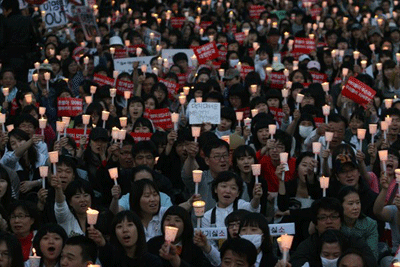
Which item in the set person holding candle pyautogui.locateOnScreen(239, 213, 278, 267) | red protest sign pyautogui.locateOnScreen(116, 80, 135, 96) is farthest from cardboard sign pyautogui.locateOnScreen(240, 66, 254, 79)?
person holding candle pyautogui.locateOnScreen(239, 213, 278, 267)

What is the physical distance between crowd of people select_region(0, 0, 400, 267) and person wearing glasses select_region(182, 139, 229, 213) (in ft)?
0.05

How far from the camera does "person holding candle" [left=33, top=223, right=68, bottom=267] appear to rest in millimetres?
6891

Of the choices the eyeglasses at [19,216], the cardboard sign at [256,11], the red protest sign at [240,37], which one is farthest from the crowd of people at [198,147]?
the cardboard sign at [256,11]

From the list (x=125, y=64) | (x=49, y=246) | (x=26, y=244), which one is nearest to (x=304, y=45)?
(x=125, y=64)

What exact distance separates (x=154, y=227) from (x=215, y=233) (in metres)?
0.68

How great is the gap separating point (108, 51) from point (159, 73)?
1643 mm

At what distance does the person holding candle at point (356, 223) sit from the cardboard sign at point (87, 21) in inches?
401

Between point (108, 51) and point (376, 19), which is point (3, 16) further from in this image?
point (376, 19)

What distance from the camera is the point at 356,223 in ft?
25.0

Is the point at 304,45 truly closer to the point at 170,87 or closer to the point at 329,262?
the point at 170,87

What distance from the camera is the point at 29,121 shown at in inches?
403

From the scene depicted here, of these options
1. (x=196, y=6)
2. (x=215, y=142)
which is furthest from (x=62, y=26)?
(x=215, y=142)

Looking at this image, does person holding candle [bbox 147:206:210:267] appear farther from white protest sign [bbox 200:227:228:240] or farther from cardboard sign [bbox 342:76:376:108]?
cardboard sign [bbox 342:76:376:108]

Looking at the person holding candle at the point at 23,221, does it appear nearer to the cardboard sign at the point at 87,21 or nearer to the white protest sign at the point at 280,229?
the white protest sign at the point at 280,229
